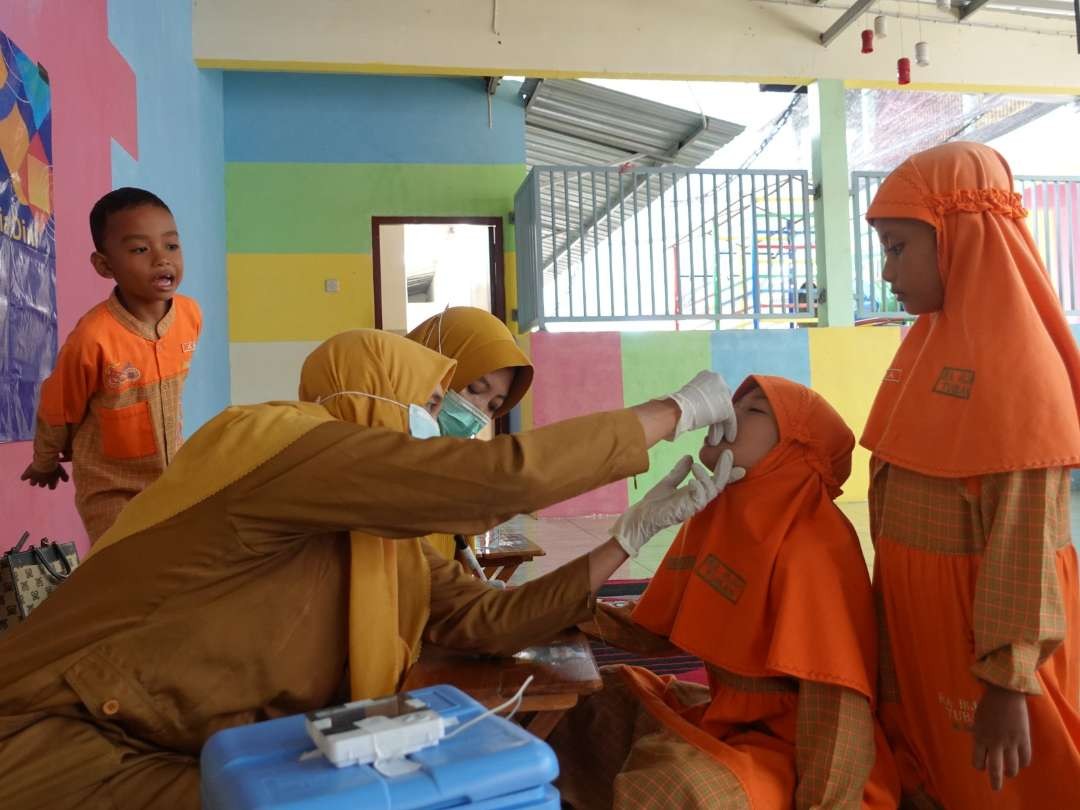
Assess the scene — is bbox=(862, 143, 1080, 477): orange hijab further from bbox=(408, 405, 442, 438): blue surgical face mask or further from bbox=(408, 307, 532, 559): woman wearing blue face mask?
bbox=(408, 307, 532, 559): woman wearing blue face mask

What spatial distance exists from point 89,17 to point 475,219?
13.9 ft

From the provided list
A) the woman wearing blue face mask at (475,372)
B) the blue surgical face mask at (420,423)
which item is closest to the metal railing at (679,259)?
the woman wearing blue face mask at (475,372)

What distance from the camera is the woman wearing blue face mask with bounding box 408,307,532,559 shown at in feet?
7.60

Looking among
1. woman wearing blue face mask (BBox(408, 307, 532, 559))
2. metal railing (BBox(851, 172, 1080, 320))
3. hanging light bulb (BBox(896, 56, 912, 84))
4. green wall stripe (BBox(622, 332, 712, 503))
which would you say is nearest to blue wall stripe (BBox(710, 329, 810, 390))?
green wall stripe (BBox(622, 332, 712, 503))

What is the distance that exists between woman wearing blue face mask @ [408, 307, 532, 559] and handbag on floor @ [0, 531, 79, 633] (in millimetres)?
1026

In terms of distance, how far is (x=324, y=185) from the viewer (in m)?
7.71

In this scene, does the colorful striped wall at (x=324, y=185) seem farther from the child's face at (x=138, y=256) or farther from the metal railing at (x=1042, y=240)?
the child's face at (x=138, y=256)

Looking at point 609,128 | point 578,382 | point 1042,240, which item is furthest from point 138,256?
point 1042,240

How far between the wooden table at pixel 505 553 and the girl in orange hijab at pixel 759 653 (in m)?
1.21

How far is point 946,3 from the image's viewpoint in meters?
6.46

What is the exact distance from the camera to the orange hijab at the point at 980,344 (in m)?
1.52

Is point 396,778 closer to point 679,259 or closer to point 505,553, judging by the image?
point 505,553

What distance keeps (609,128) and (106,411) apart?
7217mm

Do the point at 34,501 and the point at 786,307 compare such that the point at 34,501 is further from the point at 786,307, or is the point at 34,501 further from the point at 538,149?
the point at 538,149
